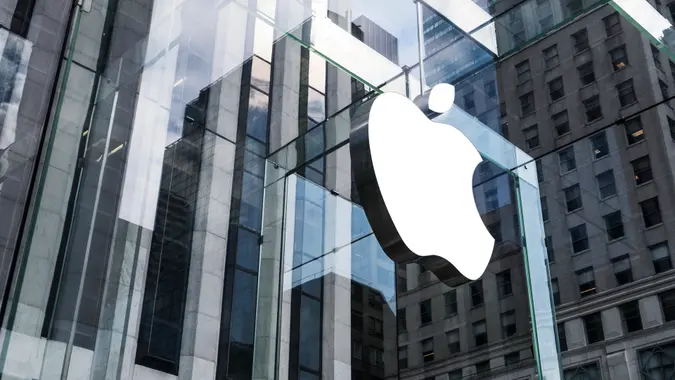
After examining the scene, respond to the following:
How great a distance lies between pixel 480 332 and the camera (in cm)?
589

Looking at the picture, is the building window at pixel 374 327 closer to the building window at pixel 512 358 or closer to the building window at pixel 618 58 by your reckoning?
the building window at pixel 512 358

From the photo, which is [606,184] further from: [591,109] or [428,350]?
[428,350]

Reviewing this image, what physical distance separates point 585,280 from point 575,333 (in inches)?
65.4

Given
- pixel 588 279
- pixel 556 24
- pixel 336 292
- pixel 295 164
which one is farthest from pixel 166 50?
pixel 588 279

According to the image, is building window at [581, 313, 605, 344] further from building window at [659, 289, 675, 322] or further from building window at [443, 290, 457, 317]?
building window at [443, 290, 457, 317]

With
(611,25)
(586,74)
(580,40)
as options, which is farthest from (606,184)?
(611,25)

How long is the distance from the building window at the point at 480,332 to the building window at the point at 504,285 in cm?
27

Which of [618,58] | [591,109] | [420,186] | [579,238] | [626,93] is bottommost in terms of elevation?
[420,186]

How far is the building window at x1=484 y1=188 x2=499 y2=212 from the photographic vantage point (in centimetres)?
594

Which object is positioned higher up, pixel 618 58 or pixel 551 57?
pixel 618 58

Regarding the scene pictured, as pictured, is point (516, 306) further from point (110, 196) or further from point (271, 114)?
point (110, 196)

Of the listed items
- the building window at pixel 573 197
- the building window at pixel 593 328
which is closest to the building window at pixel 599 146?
the building window at pixel 573 197

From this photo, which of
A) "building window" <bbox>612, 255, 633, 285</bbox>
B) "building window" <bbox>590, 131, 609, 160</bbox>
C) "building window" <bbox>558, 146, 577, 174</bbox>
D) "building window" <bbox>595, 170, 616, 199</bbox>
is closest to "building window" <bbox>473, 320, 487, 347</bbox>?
"building window" <bbox>612, 255, 633, 285</bbox>

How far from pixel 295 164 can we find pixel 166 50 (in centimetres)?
162
